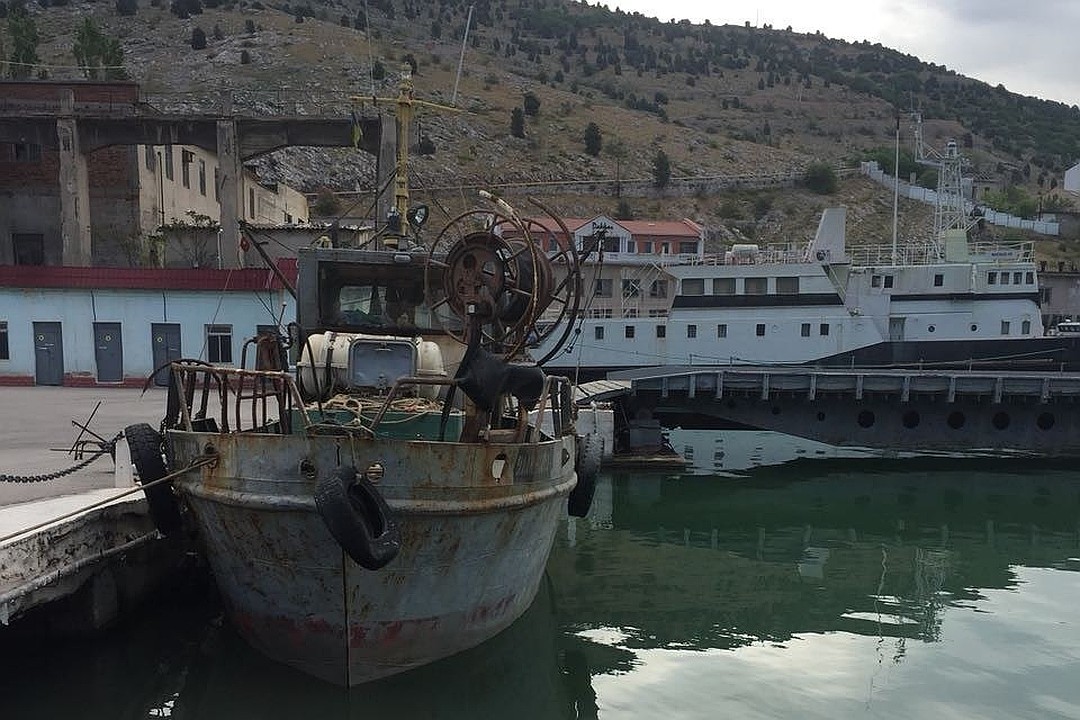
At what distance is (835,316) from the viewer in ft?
96.1

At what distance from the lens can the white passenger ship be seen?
28609mm

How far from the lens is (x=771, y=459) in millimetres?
23484

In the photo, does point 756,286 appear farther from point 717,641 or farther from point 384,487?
point 384,487

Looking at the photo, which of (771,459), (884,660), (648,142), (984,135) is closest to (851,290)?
(771,459)

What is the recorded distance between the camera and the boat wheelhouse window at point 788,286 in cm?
2958

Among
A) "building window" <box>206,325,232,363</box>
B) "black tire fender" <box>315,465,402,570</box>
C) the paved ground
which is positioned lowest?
the paved ground

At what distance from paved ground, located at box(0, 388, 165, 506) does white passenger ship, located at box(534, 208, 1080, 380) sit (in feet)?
46.9

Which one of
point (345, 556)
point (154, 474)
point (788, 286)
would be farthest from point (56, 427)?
point (788, 286)

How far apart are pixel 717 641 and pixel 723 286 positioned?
71.1 feet

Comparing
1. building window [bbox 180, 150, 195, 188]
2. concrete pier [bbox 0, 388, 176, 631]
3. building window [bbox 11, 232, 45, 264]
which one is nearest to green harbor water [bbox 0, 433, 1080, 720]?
concrete pier [bbox 0, 388, 176, 631]

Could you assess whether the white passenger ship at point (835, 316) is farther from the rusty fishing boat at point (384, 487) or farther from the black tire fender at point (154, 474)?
the black tire fender at point (154, 474)

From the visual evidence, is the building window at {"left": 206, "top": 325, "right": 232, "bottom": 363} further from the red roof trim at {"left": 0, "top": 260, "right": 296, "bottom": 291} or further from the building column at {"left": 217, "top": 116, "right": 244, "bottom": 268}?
the building column at {"left": 217, "top": 116, "right": 244, "bottom": 268}

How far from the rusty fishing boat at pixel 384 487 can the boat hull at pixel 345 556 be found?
2cm

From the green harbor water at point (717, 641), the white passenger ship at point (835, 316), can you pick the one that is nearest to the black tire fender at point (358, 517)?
the green harbor water at point (717, 641)
